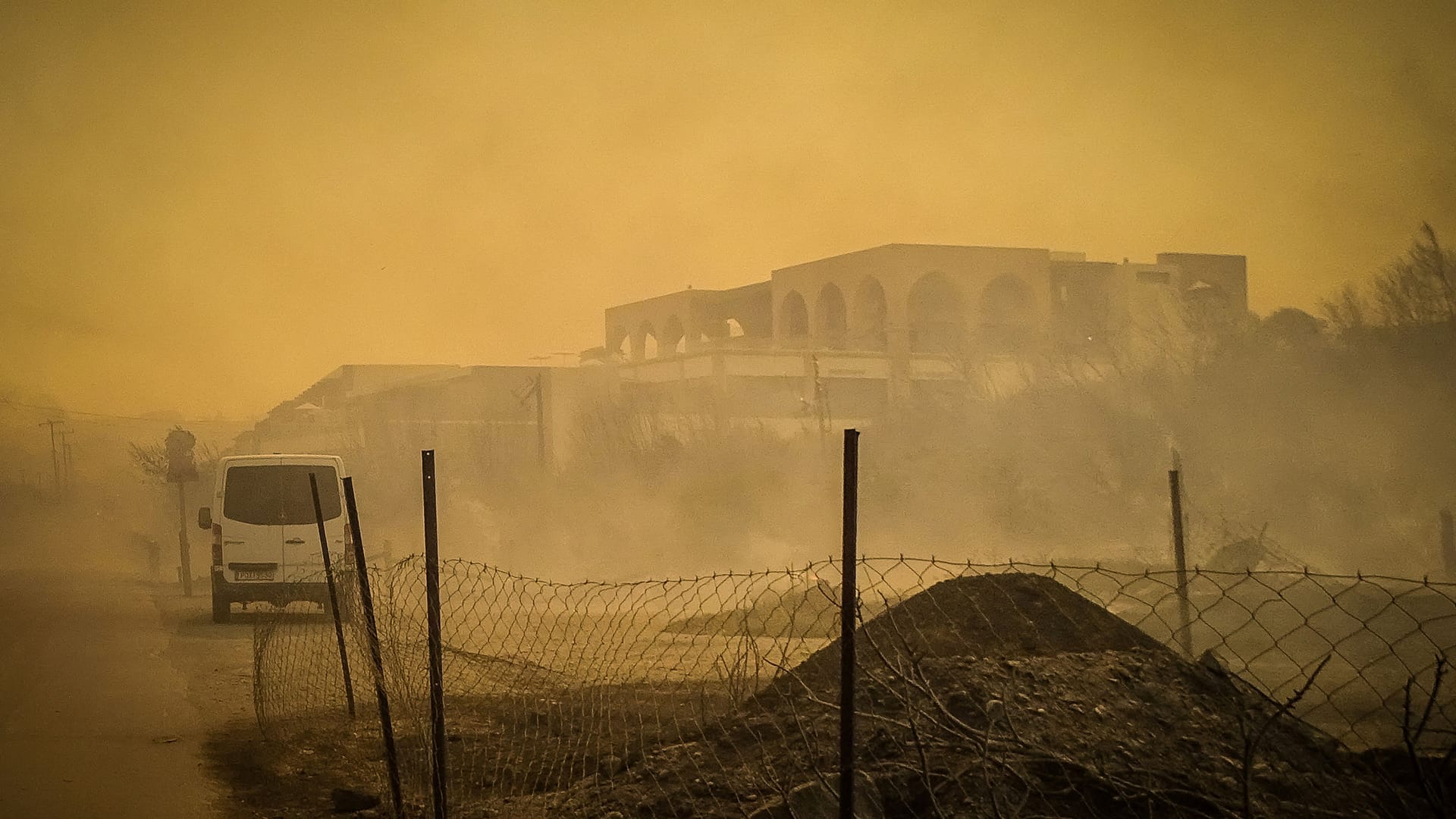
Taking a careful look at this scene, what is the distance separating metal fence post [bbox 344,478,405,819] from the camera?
5.82 m

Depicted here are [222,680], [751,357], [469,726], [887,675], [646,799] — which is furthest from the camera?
[751,357]

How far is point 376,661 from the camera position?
22.5 ft

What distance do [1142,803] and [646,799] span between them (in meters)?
2.28

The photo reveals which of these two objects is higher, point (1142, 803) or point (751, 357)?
point (751, 357)

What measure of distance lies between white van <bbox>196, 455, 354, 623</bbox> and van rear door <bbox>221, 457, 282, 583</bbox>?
0.01 meters

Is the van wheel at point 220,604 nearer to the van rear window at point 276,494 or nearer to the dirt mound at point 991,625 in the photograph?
the van rear window at point 276,494

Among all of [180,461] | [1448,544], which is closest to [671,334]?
[180,461]

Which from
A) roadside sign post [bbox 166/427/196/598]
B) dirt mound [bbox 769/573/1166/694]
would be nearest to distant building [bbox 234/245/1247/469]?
roadside sign post [bbox 166/427/196/598]

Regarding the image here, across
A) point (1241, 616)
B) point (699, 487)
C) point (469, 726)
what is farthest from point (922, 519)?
point (469, 726)

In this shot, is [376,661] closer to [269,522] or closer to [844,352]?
[269,522]

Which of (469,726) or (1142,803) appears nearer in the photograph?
(1142,803)

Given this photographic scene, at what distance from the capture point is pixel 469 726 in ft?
30.0

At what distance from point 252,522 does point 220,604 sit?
1540 mm

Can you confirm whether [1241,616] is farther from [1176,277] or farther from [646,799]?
[1176,277]
